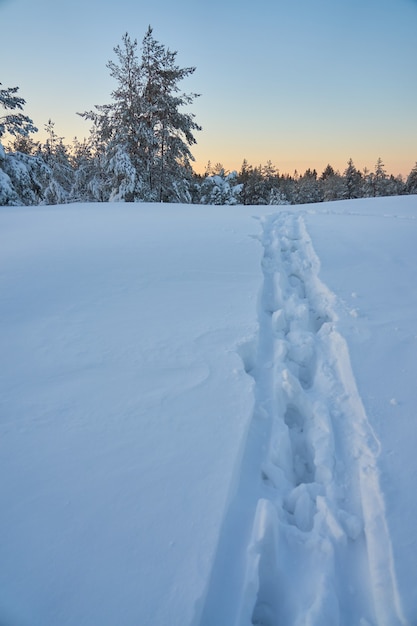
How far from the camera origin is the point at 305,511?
64.2 inches

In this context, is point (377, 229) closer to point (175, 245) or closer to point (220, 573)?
point (175, 245)

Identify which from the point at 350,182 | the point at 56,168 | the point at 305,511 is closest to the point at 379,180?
the point at 350,182

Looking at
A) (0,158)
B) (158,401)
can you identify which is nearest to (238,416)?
(158,401)

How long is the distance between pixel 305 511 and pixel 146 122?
1639cm

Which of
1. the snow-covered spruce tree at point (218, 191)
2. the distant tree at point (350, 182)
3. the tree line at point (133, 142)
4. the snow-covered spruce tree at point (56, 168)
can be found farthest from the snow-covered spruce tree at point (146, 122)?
the distant tree at point (350, 182)

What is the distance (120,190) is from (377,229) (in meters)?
11.3

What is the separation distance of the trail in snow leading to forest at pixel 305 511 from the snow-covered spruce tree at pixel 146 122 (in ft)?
44.5

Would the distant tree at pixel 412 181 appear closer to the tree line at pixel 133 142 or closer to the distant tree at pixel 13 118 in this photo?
the tree line at pixel 133 142

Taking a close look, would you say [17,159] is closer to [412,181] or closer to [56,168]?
[56,168]

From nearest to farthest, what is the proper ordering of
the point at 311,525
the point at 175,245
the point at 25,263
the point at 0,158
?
the point at 311,525 → the point at 25,263 → the point at 175,245 → the point at 0,158

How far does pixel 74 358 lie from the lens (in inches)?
93.4

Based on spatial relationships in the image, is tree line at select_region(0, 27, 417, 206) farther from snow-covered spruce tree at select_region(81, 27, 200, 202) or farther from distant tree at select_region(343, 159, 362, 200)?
distant tree at select_region(343, 159, 362, 200)

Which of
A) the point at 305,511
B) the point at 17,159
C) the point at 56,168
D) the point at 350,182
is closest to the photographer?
the point at 305,511

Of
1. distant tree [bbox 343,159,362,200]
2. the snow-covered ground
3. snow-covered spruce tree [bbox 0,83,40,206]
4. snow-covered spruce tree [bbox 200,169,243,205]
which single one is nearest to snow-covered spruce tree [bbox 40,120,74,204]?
snow-covered spruce tree [bbox 0,83,40,206]
